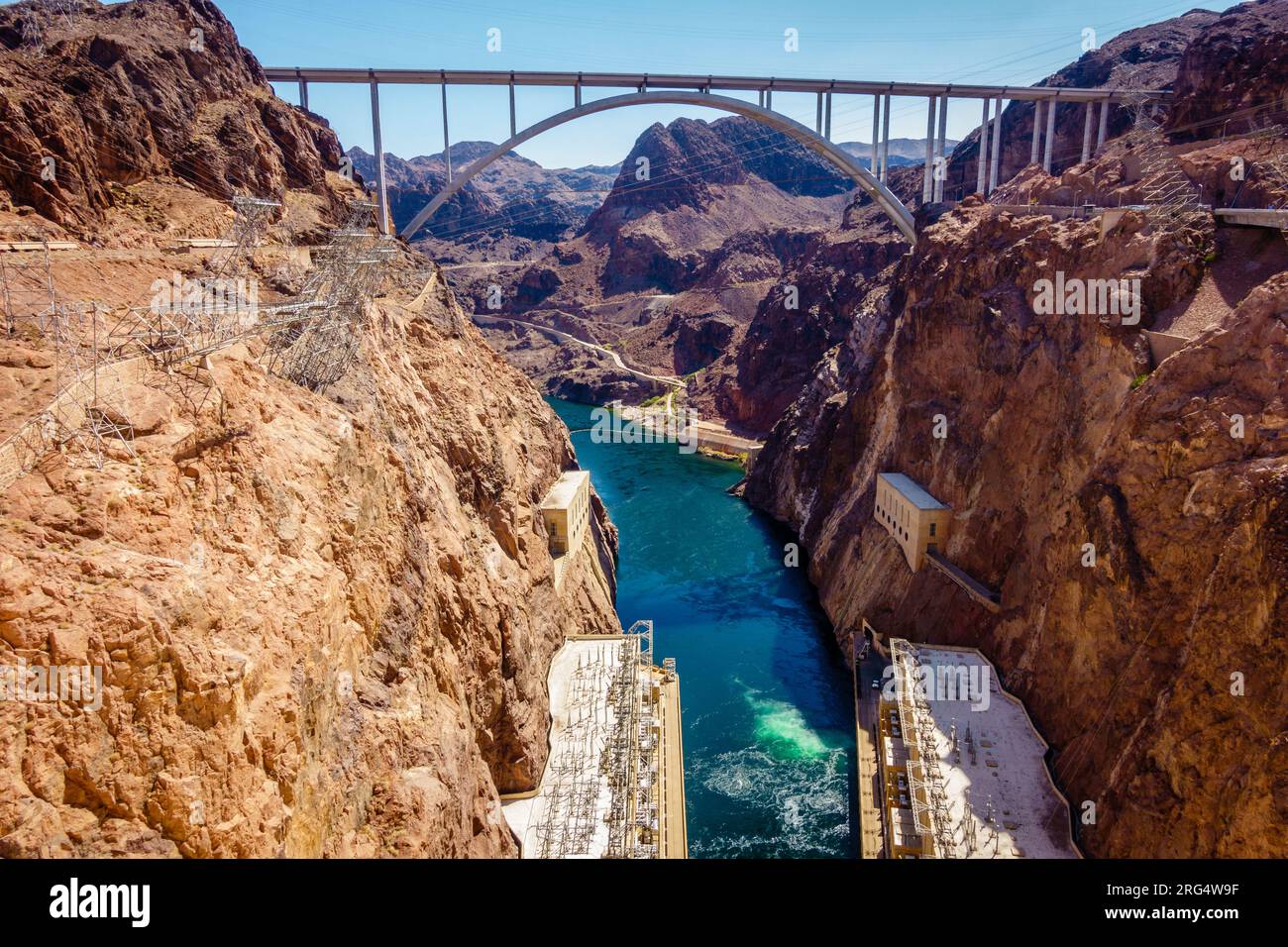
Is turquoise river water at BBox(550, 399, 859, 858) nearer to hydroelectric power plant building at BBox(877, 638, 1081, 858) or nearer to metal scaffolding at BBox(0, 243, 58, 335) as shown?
hydroelectric power plant building at BBox(877, 638, 1081, 858)

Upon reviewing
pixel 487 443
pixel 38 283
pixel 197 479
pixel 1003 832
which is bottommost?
pixel 1003 832

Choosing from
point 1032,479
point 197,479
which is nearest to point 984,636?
point 1032,479

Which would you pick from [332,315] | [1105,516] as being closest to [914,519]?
[1105,516]

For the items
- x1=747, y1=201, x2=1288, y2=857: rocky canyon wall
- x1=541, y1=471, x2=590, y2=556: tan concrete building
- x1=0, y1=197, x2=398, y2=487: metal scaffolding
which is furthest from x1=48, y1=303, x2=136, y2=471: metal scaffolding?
x1=541, y1=471, x2=590, y2=556: tan concrete building

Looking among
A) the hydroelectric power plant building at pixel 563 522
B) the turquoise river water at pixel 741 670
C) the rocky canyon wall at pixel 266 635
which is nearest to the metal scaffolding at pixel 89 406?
the rocky canyon wall at pixel 266 635

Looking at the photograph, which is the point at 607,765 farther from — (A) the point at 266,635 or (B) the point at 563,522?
(A) the point at 266,635
